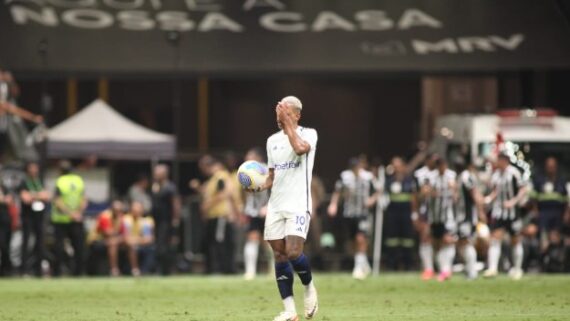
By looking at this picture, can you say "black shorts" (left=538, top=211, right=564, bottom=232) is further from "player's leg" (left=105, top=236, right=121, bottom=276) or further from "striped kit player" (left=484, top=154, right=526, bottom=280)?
"player's leg" (left=105, top=236, right=121, bottom=276)

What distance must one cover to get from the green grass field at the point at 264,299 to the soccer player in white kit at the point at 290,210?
1.30m

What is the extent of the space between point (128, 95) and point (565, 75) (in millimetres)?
9916

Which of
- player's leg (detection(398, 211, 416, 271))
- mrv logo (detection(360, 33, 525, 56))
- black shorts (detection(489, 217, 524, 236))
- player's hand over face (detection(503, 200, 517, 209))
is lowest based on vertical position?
player's leg (detection(398, 211, 416, 271))

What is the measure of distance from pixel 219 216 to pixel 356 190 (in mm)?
2596

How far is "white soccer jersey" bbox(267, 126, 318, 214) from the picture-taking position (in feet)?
55.2

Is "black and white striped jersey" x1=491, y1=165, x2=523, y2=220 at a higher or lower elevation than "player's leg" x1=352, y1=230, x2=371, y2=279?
higher

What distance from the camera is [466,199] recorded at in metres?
27.4

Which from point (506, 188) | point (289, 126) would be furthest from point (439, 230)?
point (289, 126)

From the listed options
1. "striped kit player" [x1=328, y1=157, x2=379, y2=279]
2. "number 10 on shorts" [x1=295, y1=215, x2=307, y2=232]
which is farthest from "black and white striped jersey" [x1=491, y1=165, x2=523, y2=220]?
"number 10 on shorts" [x1=295, y1=215, x2=307, y2=232]

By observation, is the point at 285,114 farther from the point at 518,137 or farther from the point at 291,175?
the point at 518,137

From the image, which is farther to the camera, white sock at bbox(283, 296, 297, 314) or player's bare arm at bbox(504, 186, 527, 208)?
player's bare arm at bbox(504, 186, 527, 208)

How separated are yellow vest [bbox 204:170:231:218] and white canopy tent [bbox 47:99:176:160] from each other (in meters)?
1.87

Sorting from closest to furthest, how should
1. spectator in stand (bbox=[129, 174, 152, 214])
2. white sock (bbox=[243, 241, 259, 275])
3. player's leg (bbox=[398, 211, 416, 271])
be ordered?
white sock (bbox=[243, 241, 259, 275])
player's leg (bbox=[398, 211, 416, 271])
spectator in stand (bbox=[129, 174, 152, 214])

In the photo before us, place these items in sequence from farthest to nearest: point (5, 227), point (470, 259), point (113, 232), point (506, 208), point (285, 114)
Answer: point (113, 232) < point (5, 227) < point (506, 208) < point (470, 259) < point (285, 114)
